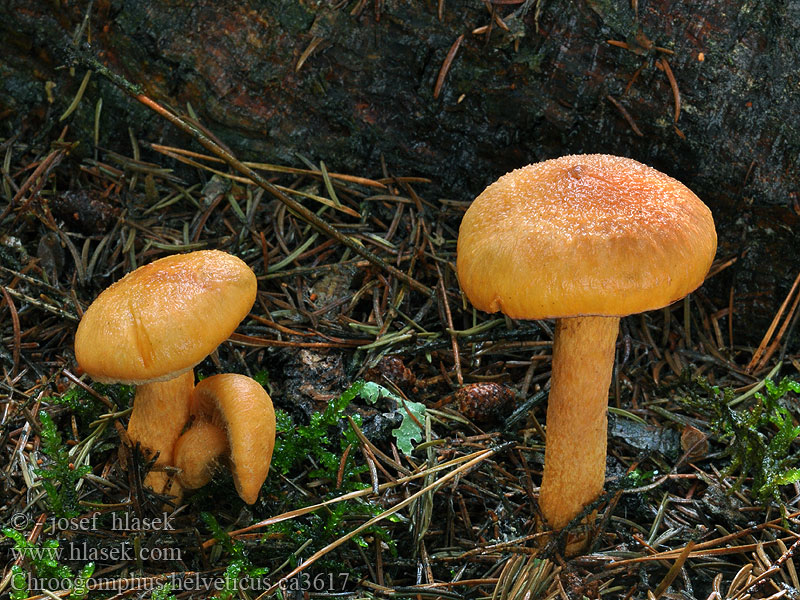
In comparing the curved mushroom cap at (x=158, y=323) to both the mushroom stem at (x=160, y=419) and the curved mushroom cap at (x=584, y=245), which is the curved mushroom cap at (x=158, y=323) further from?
the curved mushroom cap at (x=584, y=245)

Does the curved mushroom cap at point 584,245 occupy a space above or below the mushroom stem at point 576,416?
→ above

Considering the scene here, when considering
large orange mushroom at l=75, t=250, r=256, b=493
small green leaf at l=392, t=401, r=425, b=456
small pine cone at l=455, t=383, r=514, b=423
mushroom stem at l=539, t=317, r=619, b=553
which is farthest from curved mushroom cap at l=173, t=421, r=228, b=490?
mushroom stem at l=539, t=317, r=619, b=553

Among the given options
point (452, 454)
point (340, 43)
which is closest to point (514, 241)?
point (452, 454)

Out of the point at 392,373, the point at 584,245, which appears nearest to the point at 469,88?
the point at 392,373

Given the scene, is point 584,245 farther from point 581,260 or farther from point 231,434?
point 231,434

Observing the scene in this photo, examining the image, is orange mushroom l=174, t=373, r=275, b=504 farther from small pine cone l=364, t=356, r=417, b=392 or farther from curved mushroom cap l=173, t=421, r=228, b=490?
small pine cone l=364, t=356, r=417, b=392

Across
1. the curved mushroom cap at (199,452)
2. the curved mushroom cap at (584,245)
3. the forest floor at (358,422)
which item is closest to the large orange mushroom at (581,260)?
the curved mushroom cap at (584,245)
